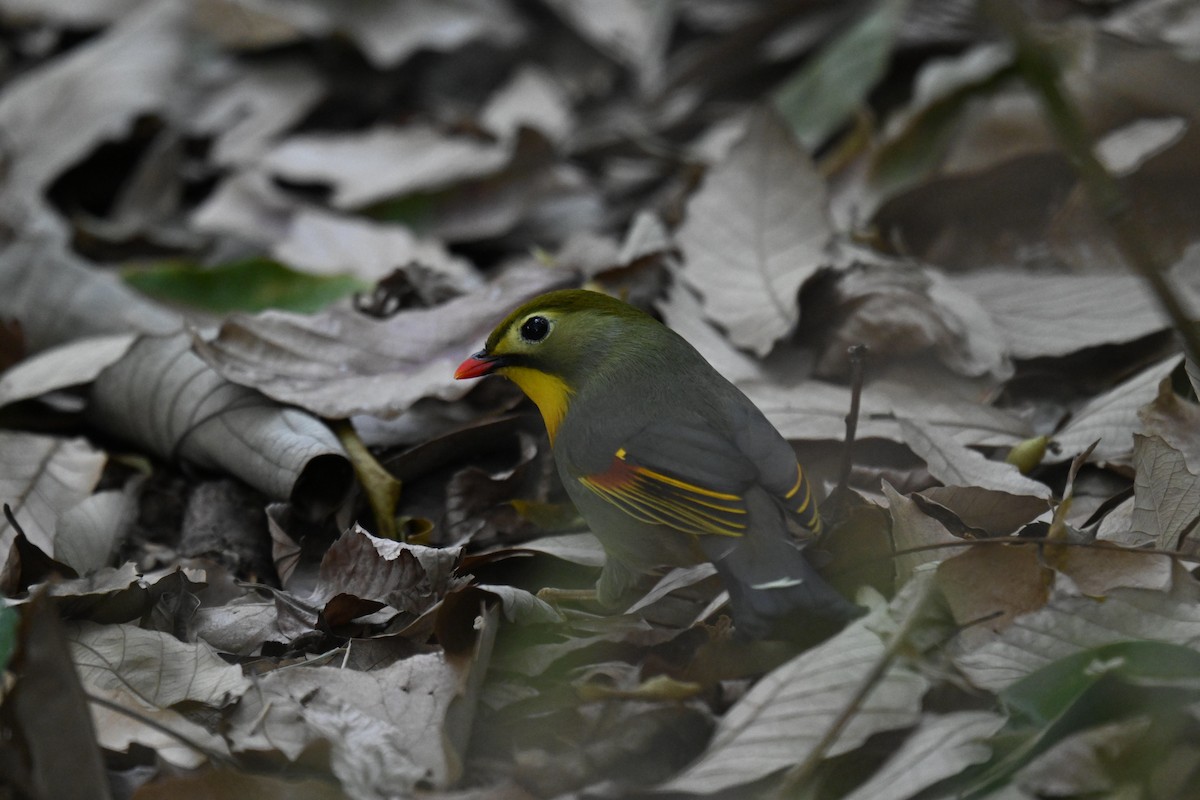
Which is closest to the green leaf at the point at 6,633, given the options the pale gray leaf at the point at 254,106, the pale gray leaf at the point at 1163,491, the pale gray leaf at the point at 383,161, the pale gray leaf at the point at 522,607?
the pale gray leaf at the point at 522,607

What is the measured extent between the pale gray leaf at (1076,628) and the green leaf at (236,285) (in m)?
2.84

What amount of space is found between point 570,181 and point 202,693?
349 cm

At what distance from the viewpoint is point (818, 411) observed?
3611mm

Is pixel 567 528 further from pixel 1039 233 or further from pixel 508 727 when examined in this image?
pixel 1039 233

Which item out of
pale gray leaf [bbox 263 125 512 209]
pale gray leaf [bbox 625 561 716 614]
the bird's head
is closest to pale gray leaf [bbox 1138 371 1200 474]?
pale gray leaf [bbox 625 561 716 614]

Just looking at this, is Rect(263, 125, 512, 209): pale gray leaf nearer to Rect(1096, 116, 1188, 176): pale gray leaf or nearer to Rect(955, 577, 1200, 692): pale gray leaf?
Rect(1096, 116, 1188, 176): pale gray leaf

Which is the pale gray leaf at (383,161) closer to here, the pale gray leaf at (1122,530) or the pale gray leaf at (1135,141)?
the pale gray leaf at (1135,141)

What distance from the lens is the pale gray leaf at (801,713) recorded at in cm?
236

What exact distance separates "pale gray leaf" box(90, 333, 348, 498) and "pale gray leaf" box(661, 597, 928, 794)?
147 cm

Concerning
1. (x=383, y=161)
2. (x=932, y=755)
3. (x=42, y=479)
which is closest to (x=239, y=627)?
(x=42, y=479)

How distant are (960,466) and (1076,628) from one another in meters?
0.72

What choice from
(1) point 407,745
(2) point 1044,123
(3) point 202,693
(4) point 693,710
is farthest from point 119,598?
(2) point 1044,123

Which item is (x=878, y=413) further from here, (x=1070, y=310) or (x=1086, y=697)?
(x=1086, y=697)

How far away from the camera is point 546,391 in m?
3.40
